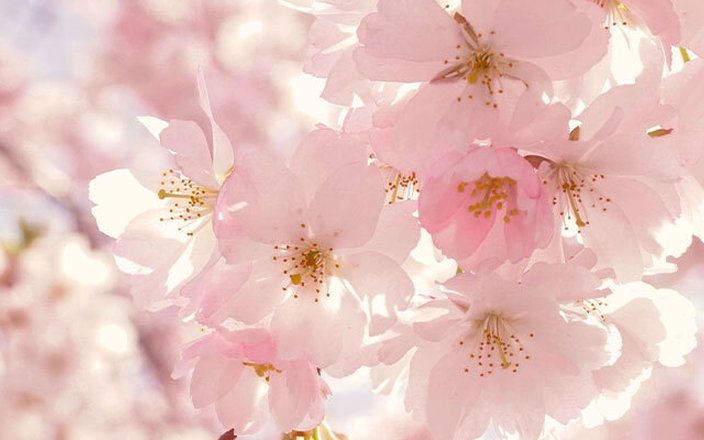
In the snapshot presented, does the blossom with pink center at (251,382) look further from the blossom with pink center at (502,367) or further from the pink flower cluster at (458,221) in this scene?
the blossom with pink center at (502,367)

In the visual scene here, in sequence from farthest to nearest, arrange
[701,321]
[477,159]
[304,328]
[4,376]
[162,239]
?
[701,321]
[4,376]
[162,239]
[304,328]
[477,159]

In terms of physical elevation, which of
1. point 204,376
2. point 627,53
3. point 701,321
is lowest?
point 701,321

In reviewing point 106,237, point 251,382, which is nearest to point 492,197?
point 251,382

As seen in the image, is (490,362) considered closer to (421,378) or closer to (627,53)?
(421,378)

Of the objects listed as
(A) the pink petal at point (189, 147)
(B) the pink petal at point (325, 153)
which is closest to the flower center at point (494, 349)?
(B) the pink petal at point (325, 153)

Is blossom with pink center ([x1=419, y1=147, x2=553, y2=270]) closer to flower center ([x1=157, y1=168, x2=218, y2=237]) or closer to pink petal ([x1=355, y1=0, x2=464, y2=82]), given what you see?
pink petal ([x1=355, y1=0, x2=464, y2=82])

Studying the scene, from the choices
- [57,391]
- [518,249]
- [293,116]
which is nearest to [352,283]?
[518,249]
